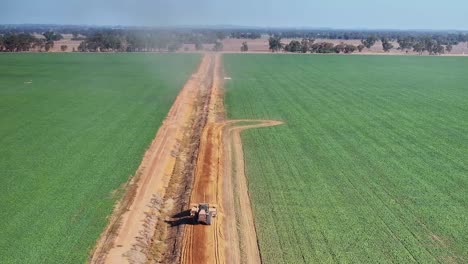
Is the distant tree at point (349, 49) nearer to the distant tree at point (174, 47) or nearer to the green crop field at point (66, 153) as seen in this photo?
the distant tree at point (174, 47)

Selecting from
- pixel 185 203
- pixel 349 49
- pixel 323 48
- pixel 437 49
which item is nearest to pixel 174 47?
pixel 323 48

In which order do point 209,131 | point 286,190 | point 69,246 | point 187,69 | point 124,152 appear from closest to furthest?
1. point 69,246
2. point 286,190
3. point 124,152
4. point 209,131
5. point 187,69

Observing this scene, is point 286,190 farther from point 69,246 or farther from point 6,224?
point 6,224

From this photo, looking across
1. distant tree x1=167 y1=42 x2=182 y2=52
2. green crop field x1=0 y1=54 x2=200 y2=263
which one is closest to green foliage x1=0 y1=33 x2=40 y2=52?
distant tree x1=167 y1=42 x2=182 y2=52

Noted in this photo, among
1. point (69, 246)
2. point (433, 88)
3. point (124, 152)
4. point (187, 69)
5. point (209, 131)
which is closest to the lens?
point (69, 246)

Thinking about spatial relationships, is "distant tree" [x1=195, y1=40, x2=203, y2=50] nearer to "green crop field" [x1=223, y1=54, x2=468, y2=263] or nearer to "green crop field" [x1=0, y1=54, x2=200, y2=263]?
"green crop field" [x1=0, y1=54, x2=200, y2=263]

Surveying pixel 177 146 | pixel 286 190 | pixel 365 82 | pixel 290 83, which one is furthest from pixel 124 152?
pixel 365 82

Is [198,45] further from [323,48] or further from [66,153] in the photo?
[66,153]
